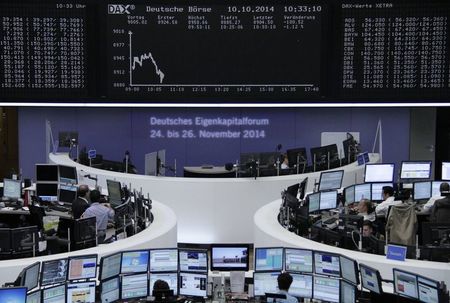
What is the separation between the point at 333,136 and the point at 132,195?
253 inches

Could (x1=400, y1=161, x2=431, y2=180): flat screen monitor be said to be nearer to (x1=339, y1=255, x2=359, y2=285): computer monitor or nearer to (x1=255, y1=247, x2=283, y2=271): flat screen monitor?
(x1=255, y1=247, x2=283, y2=271): flat screen monitor

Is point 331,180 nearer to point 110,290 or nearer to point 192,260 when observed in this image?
point 192,260

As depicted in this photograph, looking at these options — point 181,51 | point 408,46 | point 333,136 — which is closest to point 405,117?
point 333,136

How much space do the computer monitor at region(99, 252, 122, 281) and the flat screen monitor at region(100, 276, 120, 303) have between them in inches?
1.7

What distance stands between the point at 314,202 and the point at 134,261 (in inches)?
125

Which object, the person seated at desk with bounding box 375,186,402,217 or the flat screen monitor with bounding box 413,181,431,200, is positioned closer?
the person seated at desk with bounding box 375,186,402,217

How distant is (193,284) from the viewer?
698 centimetres

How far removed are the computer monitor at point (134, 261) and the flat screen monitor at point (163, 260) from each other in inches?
2.5

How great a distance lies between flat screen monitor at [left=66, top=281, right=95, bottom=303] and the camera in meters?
6.48

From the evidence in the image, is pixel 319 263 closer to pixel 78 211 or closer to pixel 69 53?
pixel 78 211

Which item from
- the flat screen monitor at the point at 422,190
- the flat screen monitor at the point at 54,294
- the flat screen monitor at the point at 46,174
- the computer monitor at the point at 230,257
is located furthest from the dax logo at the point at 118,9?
the flat screen monitor at the point at 422,190

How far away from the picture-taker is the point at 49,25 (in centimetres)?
941

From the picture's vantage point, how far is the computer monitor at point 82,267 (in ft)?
21.5

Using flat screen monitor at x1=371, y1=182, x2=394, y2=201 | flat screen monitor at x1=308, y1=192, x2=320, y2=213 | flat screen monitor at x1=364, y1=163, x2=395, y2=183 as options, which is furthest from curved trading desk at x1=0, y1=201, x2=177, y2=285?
flat screen monitor at x1=364, y1=163, x2=395, y2=183
